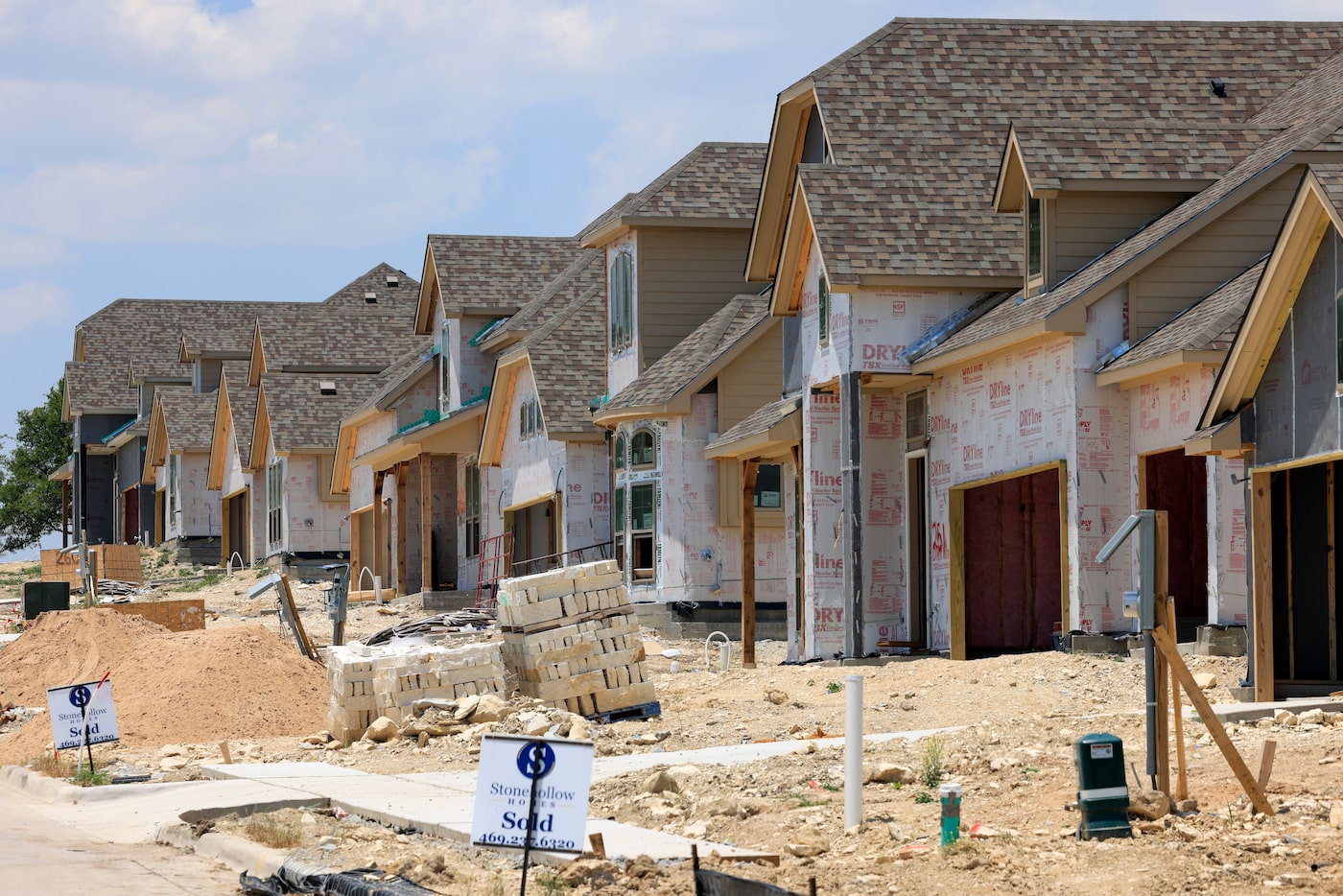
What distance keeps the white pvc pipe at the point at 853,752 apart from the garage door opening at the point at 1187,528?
1202cm

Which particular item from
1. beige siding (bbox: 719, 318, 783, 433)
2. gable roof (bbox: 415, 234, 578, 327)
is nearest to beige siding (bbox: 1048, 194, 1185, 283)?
beige siding (bbox: 719, 318, 783, 433)

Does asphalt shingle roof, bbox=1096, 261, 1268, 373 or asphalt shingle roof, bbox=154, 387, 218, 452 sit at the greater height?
asphalt shingle roof, bbox=154, 387, 218, 452

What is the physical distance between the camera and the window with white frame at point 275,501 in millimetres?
56469

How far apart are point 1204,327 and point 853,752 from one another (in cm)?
967

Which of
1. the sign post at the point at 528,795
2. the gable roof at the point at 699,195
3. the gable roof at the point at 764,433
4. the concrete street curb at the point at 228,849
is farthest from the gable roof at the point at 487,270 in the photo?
the sign post at the point at 528,795

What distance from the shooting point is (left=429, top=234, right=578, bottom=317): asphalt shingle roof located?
145 feet

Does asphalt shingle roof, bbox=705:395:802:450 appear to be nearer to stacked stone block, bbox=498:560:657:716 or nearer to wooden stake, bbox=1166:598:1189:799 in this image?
stacked stone block, bbox=498:560:657:716

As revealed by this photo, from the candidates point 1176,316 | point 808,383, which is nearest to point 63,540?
point 808,383

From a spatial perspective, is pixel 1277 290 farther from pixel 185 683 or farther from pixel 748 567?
pixel 185 683

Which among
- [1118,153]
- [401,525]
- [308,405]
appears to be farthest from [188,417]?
[1118,153]

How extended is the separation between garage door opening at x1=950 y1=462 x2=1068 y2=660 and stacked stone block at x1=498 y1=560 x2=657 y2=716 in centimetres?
655

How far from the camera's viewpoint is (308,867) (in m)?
11.9

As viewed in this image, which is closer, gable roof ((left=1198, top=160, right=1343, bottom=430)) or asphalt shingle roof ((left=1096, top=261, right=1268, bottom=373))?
gable roof ((left=1198, top=160, right=1343, bottom=430))

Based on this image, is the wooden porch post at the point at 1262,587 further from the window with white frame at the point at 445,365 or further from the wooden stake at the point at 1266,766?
the window with white frame at the point at 445,365
